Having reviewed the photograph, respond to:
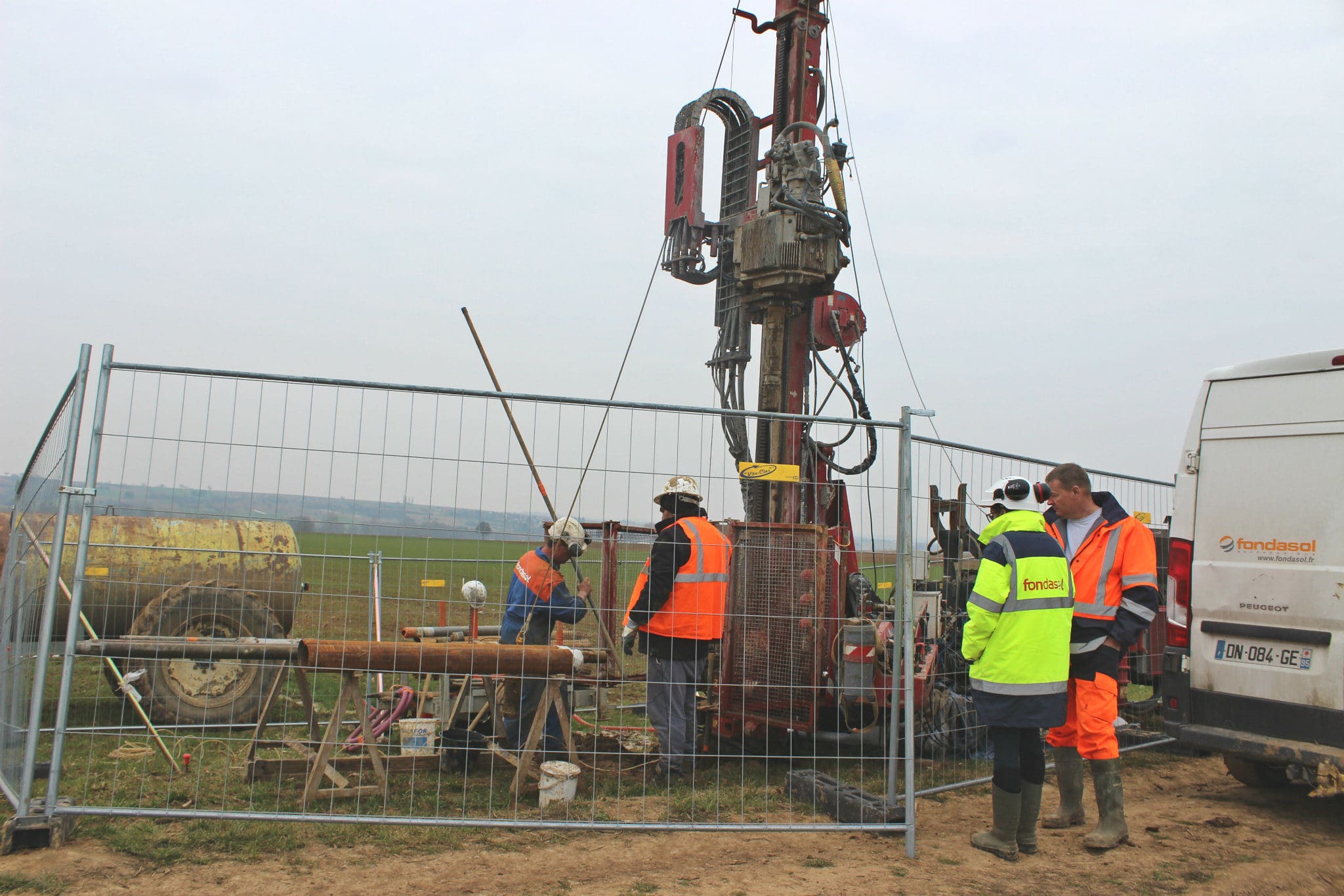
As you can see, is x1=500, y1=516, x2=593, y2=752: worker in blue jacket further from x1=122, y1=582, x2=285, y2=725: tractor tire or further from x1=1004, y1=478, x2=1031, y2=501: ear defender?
x1=1004, y1=478, x2=1031, y2=501: ear defender

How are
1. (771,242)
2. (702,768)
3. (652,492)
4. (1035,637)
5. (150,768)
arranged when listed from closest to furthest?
(1035,637)
(652,492)
(150,768)
(702,768)
(771,242)

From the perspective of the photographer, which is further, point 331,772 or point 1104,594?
point 331,772

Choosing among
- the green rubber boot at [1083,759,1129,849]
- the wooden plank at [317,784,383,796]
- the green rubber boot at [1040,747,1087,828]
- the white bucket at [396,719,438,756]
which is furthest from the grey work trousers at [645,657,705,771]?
the green rubber boot at [1083,759,1129,849]

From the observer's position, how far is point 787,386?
380 inches

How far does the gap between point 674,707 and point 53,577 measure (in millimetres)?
3370

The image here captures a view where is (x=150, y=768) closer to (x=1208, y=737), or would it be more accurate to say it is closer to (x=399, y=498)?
(x=399, y=498)

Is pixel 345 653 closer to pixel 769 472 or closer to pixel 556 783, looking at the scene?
pixel 556 783

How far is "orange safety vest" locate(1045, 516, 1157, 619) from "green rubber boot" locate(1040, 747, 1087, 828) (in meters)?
0.85

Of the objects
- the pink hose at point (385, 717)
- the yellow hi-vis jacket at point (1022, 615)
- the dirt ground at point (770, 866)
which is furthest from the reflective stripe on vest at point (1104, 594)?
the pink hose at point (385, 717)

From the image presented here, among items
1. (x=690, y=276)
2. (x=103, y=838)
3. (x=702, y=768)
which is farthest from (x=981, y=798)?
(x=690, y=276)

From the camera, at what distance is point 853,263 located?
386 inches

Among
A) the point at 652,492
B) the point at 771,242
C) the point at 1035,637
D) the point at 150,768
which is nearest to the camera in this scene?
the point at 1035,637

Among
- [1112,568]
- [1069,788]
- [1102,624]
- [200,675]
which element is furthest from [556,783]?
[200,675]

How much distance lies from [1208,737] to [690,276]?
735cm
